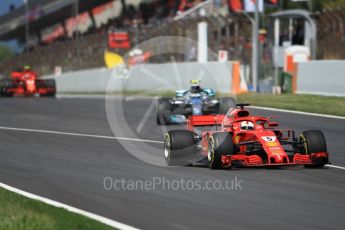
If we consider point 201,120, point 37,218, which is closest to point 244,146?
point 201,120

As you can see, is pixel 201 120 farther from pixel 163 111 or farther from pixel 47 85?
pixel 47 85

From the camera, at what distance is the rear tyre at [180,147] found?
42.4 ft

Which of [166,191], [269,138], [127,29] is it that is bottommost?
[166,191]

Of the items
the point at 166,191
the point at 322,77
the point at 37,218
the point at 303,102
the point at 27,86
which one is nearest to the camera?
the point at 37,218

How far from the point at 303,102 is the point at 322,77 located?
1804 millimetres

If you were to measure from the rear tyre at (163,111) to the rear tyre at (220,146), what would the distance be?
8669 millimetres

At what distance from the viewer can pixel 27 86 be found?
39.7 metres

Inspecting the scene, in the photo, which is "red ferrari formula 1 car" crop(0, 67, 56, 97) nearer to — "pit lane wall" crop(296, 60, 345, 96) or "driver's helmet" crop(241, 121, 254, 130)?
"pit lane wall" crop(296, 60, 345, 96)

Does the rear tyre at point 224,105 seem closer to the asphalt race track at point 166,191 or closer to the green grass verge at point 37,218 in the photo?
the asphalt race track at point 166,191

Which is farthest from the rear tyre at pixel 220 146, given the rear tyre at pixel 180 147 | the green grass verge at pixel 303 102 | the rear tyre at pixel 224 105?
the green grass verge at pixel 303 102

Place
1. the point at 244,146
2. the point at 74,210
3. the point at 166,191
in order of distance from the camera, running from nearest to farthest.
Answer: the point at 74,210
the point at 166,191
the point at 244,146

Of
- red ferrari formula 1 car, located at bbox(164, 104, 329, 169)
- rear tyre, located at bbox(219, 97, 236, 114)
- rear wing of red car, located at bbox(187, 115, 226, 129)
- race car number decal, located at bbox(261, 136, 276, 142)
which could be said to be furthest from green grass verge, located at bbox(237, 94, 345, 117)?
race car number decal, located at bbox(261, 136, 276, 142)

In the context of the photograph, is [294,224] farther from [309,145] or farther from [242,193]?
[309,145]

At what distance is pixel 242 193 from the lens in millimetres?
9930
